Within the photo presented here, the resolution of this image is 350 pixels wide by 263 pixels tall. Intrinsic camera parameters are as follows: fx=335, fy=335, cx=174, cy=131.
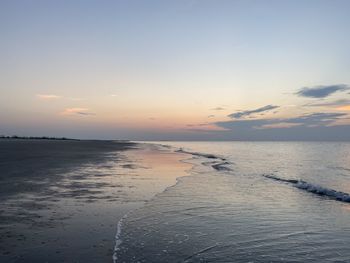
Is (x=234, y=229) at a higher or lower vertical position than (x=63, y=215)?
lower

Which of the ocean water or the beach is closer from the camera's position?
the beach

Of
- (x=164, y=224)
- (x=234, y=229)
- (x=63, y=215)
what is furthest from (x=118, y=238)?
(x=234, y=229)

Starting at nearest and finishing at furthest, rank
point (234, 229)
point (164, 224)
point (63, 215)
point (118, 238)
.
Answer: point (118, 238)
point (234, 229)
point (164, 224)
point (63, 215)

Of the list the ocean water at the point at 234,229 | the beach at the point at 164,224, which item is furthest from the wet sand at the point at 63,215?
the ocean water at the point at 234,229

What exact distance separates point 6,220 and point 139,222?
14.2ft

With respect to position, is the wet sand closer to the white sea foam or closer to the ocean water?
the white sea foam

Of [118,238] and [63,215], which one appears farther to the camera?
[63,215]

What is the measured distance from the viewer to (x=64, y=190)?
17375 millimetres

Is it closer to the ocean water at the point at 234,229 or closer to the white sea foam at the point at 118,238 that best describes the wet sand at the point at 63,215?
the white sea foam at the point at 118,238

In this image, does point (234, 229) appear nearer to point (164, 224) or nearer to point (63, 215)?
point (164, 224)

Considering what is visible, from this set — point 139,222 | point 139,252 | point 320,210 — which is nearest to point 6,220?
point 139,222

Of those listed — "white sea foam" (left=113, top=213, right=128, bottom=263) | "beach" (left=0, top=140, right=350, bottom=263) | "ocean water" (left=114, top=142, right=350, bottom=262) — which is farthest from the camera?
"ocean water" (left=114, top=142, right=350, bottom=262)

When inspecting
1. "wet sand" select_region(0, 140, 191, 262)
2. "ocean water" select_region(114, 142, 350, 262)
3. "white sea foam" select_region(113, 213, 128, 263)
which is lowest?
"ocean water" select_region(114, 142, 350, 262)

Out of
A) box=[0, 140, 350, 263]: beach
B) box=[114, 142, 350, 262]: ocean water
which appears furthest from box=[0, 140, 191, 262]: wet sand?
box=[114, 142, 350, 262]: ocean water
